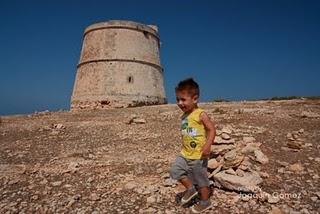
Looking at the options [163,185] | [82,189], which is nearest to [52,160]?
[82,189]

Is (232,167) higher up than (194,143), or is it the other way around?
(194,143)

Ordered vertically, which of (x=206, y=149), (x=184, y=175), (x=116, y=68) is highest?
(x=116, y=68)

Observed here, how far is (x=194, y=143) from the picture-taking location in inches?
139

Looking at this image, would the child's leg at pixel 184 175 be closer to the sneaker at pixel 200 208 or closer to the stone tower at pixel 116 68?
the sneaker at pixel 200 208

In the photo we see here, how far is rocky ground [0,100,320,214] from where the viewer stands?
12.2 feet

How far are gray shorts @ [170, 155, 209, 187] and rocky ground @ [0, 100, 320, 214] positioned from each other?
0.36m

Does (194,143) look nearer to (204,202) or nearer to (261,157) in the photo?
(204,202)

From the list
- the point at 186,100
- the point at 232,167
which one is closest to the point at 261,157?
the point at 232,167

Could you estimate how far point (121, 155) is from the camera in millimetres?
6055

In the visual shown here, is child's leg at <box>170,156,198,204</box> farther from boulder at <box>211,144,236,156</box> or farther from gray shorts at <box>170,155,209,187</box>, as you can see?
boulder at <box>211,144,236,156</box>

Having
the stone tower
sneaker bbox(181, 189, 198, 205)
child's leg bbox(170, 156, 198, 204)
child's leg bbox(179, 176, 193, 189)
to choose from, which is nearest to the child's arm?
child's leg bbox(170, 156, 198, 204)

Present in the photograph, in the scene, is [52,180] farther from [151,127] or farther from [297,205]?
[151,127]

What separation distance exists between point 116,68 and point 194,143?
1740 cm

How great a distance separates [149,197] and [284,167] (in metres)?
2.18
